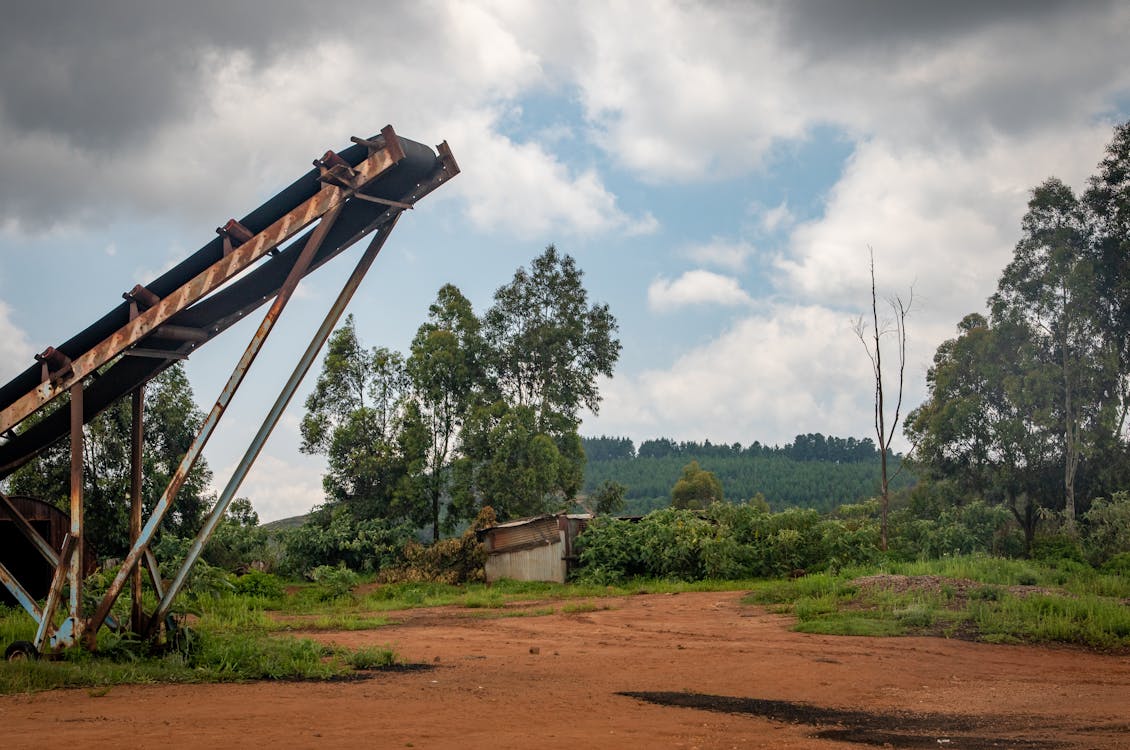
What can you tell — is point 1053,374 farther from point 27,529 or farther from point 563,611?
point 27,529

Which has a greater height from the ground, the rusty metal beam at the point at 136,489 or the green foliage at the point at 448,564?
the rusty metal beam at the point at 136,489

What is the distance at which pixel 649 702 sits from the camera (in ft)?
26.8

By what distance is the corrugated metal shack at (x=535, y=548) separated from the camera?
24.3 m

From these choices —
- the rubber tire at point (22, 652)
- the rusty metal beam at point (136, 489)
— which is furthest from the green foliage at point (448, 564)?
the rubber tire at point (22, 652)

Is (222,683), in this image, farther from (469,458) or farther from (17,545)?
(469,458)

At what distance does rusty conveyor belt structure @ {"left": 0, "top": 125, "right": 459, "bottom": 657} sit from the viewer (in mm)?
9328

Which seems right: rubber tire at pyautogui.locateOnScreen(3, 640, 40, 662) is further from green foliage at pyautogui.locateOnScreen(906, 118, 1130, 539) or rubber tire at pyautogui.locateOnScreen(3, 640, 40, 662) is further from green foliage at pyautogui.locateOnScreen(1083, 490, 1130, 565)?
green foliage at pyautogui.locateOnScreen(906, 118, 1130, 539)

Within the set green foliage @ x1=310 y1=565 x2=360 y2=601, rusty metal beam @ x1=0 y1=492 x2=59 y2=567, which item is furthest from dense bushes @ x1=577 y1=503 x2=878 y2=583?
rusty metal beam @ x1=0 y1=492 x2=59 y2=567

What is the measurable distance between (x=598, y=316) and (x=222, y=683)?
87.4 ft

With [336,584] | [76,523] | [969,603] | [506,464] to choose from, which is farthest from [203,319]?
[506,464]

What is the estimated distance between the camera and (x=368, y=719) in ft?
23.1

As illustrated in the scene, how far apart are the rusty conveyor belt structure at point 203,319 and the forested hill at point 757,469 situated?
55407mm

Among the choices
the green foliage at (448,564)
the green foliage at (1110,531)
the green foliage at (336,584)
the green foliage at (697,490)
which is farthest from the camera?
the green foliage at (697,490)

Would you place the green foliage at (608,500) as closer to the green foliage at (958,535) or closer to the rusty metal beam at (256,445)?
the green foliage at (958,535)
